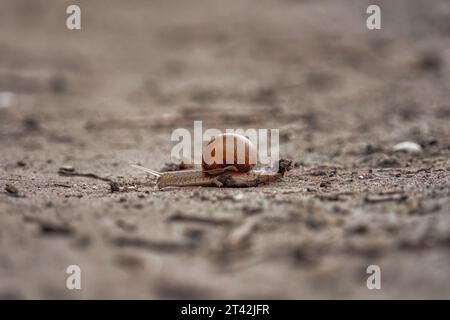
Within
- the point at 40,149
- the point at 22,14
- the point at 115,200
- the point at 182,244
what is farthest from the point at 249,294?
the point at 22,14

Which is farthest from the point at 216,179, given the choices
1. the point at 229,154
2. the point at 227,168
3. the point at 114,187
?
the point at 114,187

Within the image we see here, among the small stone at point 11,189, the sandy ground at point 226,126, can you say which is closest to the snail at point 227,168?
the sandy ground at point 226,126

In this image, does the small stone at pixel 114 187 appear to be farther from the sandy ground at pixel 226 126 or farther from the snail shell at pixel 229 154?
the snail shell at pixel 229 154

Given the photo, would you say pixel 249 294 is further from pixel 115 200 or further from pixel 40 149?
pixel 40 149

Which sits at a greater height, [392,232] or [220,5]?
[220,5]

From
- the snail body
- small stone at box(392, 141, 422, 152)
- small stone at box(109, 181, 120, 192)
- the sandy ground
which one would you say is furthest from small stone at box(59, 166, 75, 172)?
small stone at box(392, 141, 422, 152)

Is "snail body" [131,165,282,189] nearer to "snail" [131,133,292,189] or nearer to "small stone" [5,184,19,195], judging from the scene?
"snail" [131,133,292,189]
